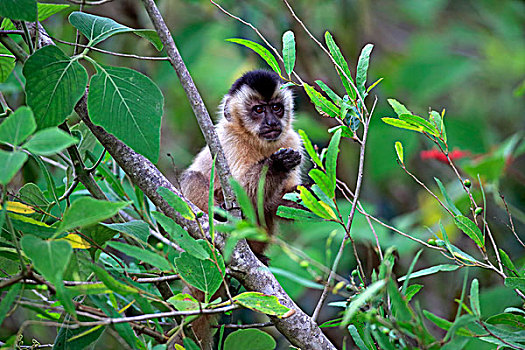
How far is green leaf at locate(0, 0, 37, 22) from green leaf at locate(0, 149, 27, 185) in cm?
57

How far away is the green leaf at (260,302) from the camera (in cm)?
161

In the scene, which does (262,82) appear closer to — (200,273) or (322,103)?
(322,103)

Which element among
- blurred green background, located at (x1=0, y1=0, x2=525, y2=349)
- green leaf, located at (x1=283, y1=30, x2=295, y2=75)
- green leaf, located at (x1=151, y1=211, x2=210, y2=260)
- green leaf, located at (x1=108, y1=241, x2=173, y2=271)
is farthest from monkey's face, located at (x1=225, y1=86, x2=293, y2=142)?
green leaf, located at (x1=108, y1=241, x2=173, y2=271)

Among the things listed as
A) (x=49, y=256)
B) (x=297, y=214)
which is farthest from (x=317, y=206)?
(x=49, y=256)

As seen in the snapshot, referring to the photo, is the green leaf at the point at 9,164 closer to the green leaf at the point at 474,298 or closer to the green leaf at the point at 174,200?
the green leaf at the point at 174,200

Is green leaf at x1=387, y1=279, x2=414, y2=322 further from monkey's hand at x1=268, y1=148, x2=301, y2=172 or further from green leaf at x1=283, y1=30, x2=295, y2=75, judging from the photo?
monkey's hand at x1=268, y1=148, x2=301, y2=172

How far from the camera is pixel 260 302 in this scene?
5.34ft

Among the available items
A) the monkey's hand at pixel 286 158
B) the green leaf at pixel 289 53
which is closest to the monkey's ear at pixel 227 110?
the monkey's hand at pixel 286 158

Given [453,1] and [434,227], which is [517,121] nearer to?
[453,1]

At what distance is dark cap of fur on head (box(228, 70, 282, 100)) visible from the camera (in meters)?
3.86

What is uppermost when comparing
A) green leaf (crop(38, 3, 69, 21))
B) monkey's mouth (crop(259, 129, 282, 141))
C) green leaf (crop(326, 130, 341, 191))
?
green leaf (crop(38, 3, 69, 21))

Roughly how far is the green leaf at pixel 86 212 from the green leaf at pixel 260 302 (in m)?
0.47

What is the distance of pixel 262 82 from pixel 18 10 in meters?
2.35

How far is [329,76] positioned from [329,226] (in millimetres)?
2121
